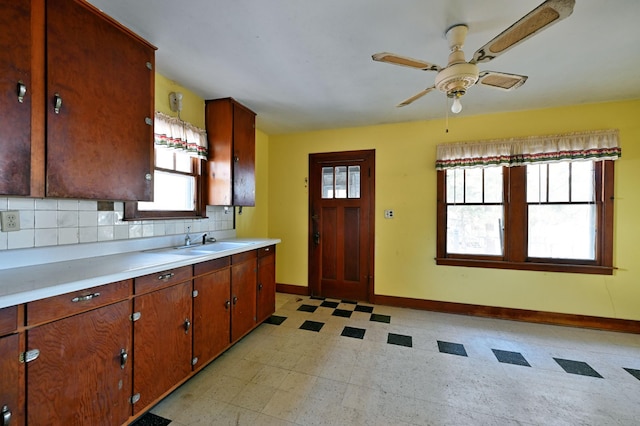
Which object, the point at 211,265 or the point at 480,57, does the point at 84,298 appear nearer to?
the point at 211,265

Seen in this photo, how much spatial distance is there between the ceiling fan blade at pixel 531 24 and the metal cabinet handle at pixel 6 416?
261cm

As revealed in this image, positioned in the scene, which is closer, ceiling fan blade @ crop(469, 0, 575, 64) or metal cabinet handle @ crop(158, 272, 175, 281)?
ceiling fan blade @ crop(469, 0, 575, 64)

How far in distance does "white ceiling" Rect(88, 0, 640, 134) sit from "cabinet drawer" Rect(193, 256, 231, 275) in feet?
5.16

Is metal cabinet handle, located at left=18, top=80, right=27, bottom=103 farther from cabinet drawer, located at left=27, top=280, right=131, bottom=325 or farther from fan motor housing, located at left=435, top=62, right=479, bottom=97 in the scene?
fan motor housing, located at left=435, top=62, right=479, bottom=97

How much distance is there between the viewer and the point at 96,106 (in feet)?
4.81

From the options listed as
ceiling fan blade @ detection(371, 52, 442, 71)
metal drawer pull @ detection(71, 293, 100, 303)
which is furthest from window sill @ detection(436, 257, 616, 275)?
metal drawer pull @ detection(71, 293, 100, 303)

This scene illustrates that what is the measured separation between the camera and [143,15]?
1530 mm

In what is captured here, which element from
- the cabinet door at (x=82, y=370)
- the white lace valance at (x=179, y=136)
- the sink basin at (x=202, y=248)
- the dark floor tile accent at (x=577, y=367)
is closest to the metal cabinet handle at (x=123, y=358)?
the cabinet door at (x=82, y=370)

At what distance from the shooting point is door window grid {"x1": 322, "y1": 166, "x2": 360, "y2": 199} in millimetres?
3602

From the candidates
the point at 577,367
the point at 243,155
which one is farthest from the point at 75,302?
the point at 577,367

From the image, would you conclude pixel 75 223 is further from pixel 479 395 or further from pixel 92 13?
pixel 479 395

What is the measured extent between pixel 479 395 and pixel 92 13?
3385 millimetres

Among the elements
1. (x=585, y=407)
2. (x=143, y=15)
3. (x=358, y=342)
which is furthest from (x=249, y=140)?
(x=585, y=407)

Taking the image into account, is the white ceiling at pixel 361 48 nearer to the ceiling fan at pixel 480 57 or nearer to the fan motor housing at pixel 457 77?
the ceiling fan at pixel 480 57
